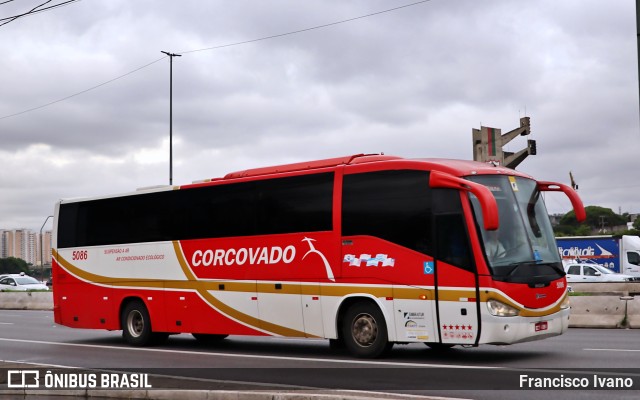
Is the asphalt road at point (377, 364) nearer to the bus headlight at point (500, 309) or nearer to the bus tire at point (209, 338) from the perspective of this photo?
the bus tire at point (209, 338)

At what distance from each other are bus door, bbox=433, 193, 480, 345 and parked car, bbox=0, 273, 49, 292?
37.1m

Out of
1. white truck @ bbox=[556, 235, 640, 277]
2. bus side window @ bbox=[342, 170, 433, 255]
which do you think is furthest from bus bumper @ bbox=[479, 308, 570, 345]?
white truck @ bbox=[556, 235, 640, 277]

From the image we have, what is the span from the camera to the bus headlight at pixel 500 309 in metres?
13.0

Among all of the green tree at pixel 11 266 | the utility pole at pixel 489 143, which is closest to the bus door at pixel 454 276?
the utility pole at pixel 489 143

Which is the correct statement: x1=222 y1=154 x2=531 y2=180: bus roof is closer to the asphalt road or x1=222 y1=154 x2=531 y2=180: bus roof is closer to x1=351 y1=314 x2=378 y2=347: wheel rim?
x1=351 y1=314 x2=378 y2=347: wheel rim

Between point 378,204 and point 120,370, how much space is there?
4.89 metres

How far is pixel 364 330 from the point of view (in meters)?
14.5

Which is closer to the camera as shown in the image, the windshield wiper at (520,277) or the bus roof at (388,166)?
the windshield wiper at (520,277)

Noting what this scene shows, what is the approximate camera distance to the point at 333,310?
14.9 metres

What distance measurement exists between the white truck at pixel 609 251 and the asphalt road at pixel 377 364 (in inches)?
1233

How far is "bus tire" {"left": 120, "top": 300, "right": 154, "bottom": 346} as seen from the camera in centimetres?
1866

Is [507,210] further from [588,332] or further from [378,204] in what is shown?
A: [588,332]

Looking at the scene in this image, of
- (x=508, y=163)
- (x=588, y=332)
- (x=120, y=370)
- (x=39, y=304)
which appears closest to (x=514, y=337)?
(x=120, y=370)

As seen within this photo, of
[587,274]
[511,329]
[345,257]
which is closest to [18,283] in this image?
[587,274]
